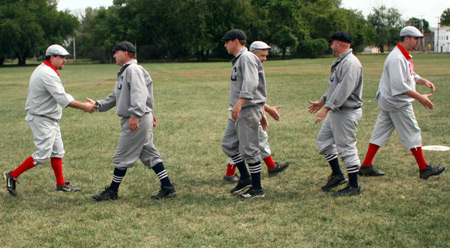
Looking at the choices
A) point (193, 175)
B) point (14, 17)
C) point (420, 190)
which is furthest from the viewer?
point (14, 17)

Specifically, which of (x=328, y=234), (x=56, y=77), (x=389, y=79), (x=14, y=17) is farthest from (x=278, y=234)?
(x=14, y=17)

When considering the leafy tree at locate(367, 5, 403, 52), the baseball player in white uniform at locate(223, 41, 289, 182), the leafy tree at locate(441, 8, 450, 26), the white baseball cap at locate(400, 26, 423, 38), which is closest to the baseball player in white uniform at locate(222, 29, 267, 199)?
the baseball player in white uniform at locate(223, 41, 289, 182)

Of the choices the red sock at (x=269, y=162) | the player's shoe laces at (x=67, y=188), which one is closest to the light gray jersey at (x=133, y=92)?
the player's shoe laces at (x=67, y=188)

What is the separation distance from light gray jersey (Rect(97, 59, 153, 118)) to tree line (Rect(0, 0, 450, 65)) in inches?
2564

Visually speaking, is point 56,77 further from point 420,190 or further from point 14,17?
point 14,17

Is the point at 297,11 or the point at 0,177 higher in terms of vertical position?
the point at 297,11

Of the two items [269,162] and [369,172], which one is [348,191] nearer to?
[369,172]

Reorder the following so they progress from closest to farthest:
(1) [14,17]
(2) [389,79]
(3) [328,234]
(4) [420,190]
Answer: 1. (3) [328,234]
2. (4) [420,190]
3. (2) [389,79]
4. (1) [14,17]

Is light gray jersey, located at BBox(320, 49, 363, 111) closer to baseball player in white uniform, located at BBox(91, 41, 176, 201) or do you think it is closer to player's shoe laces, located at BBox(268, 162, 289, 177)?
player's shoe laces, located at BBox(268, 162, 289, 177)

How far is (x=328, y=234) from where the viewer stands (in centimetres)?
439

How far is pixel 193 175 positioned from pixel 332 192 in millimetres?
2199

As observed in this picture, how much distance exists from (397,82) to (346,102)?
37.2 inches

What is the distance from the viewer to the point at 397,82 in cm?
604

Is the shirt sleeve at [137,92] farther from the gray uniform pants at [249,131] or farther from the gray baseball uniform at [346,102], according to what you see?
the gray baseball uniform at [346,102]
